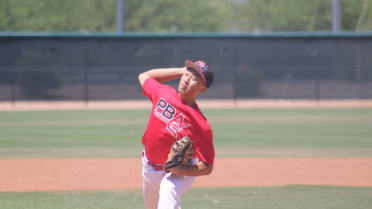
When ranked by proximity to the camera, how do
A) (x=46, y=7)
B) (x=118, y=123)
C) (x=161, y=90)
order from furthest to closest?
(x=46, y=7) < (x=118, y=123) < (x=161, y=90)

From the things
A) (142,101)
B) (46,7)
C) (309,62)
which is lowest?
(142,101)

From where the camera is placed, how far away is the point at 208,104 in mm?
29250

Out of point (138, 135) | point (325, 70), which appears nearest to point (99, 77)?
point (325, 70)

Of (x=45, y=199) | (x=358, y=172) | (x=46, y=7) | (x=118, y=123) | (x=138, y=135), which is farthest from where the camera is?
(x=46, y=7)

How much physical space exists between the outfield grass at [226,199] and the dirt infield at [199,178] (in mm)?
523

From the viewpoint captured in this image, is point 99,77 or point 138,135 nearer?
point 138,135

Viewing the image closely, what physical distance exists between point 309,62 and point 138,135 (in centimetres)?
1601

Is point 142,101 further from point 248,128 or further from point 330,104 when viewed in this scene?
point 248,128

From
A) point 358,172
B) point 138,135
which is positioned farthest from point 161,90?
point 138,135

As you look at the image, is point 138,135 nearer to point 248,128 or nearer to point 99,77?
point 248,128

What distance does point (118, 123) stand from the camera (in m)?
20.2

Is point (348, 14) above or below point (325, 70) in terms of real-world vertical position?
above

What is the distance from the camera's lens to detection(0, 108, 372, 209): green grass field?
8.05 metres

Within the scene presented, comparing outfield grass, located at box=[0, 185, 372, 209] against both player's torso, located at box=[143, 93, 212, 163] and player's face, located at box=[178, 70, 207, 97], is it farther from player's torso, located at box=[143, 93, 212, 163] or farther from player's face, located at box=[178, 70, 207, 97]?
player's face, located at box=[178, 70, 207, 97]
